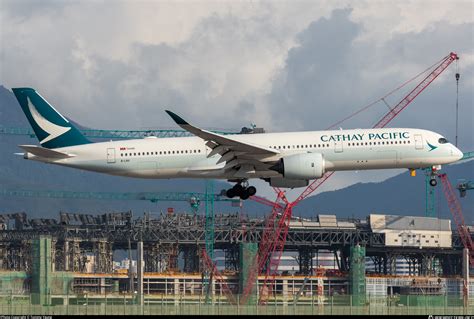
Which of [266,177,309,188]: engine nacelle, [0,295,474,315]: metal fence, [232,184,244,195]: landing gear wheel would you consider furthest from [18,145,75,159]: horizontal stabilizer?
[266,177,309,188]: engine nacelle

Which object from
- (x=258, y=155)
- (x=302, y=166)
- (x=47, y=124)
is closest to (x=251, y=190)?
(x=258, y=155)

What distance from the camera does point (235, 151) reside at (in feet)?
287

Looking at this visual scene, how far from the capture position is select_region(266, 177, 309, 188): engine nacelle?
8850 centimetres

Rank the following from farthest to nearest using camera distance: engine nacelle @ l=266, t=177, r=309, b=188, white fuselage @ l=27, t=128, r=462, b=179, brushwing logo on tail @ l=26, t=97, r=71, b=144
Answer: brushwing logo on tail @ l=26, t=97, r=71, b=144
engine nacelle @ l=266, t=177, r=309, b=188
white fuselage @ l=27, t=128, r=462, b=179

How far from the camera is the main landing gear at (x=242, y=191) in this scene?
90.3 metres

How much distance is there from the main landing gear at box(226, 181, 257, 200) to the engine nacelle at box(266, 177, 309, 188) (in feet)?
5.47

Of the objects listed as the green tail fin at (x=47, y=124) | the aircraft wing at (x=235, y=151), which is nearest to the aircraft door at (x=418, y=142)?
the aircraft wing at (x=235, y=151)

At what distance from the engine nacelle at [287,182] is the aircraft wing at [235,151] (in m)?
1.88

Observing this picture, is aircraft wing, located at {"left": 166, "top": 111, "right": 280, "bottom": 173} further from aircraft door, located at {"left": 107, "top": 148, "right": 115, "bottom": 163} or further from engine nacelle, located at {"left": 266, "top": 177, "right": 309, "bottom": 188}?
aircraft door, located at {"left": 107, "top": 148, "right": 115, "bottom": 163}

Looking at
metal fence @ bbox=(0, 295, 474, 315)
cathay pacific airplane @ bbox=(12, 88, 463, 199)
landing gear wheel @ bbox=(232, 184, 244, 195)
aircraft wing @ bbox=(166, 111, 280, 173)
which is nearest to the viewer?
metal fence @ bbox=(0, 295, 474, 315)

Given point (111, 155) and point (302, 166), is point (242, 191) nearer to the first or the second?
point (302, 166)

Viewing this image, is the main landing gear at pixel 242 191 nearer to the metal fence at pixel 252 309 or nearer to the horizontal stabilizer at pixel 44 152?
the metal fence at pixel 252 309

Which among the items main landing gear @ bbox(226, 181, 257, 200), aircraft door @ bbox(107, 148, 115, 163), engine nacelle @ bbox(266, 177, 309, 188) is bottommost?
main landing gear @ bbox(226, 181, 257, 200)

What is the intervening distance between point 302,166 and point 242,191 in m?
6.85
